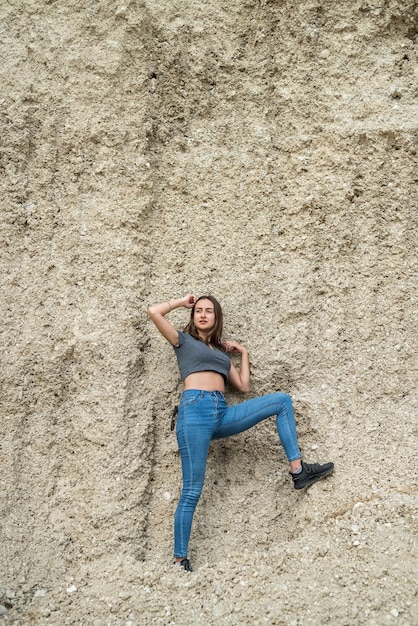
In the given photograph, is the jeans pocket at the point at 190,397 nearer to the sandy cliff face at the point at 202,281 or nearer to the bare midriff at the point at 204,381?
the bare midriff at the point at 204,381

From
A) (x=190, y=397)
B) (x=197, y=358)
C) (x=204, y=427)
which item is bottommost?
(x=204, y=427)

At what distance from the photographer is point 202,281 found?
428 cm

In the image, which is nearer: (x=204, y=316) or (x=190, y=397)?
(x=190, y=397)

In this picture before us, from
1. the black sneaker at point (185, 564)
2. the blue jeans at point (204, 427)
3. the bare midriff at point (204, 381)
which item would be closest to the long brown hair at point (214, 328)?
the bare midriff at point (204, 381)

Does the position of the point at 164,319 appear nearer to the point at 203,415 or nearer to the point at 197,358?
the point at 197,358

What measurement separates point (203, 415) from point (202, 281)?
3.37ft

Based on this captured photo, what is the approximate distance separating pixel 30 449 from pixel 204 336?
126 centimetres

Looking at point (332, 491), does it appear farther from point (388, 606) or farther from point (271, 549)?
point (388, 606)

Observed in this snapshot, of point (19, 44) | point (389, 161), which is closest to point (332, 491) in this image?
point (389, 161)

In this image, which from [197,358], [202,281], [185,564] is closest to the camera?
[185,564]

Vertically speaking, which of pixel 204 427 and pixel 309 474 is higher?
pixel 204 427

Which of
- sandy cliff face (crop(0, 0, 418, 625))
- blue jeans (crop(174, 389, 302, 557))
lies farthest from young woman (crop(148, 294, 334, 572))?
sandy cliff face (crop(0, 0, 418, 625))

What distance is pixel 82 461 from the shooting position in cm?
388

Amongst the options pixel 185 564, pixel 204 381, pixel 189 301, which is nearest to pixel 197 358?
pixel 204 381
